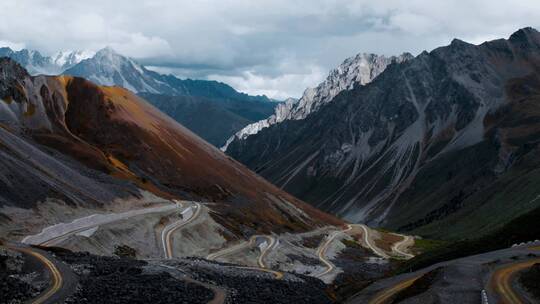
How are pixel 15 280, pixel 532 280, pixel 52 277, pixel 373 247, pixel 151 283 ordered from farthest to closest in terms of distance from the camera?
pixel 373 247 < pixel 151 283 < pixel 52 277 < pixel 15 280 < pixel 532 280

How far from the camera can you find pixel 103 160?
140 m

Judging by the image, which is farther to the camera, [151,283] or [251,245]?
[251,245]

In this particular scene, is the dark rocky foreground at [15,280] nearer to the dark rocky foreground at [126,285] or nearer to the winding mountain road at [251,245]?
the dark rocky foreground at [126,285]

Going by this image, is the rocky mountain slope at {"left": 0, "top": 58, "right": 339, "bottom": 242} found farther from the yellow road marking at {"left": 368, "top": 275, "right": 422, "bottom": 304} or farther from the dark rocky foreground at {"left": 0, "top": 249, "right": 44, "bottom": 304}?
the yellow road marking at {"left": 368, "top": 275, "right": 422, "bottom": 304}

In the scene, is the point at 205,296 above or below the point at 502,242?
below

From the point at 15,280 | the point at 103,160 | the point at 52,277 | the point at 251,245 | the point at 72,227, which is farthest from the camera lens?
the point at 103,160

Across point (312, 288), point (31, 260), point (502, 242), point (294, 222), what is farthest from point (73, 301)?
point (294, 222)

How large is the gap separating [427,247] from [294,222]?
3663 cm

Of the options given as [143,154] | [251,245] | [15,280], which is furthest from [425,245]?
[15,280]

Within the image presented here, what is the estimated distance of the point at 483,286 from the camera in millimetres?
39156

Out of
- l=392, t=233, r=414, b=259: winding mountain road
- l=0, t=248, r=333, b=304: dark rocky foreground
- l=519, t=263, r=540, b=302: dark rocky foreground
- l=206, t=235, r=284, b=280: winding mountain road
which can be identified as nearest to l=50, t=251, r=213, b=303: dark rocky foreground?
l=0, t=248, r=333, b=304: dark rocky foreground

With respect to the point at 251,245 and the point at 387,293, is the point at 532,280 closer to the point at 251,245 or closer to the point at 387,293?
the point at 387,293

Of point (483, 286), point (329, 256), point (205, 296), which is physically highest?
point (483, 286)

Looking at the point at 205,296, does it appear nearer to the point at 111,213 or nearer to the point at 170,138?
the point at 111,213
